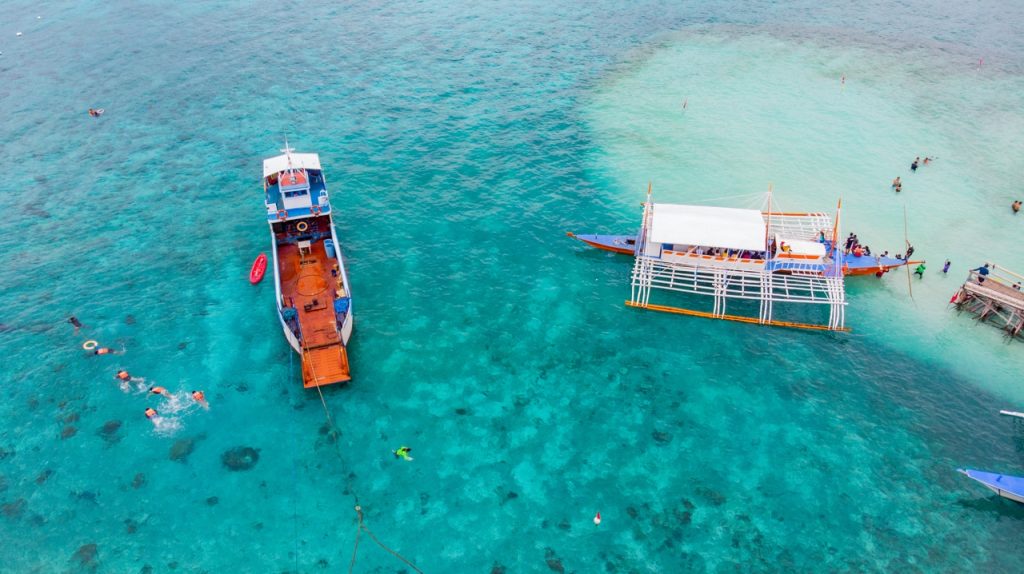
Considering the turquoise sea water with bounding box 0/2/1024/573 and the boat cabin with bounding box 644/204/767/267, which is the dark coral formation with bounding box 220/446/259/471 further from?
the boat cabin with bounding box 644/204/767/267

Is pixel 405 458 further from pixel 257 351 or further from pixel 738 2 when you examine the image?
pixel 738 2

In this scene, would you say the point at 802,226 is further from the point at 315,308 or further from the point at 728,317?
the point at 315,308

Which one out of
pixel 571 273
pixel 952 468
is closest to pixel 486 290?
pixel 571 273

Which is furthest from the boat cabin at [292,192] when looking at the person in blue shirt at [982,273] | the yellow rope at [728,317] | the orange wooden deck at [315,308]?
the person in blue shirt at [982,273]

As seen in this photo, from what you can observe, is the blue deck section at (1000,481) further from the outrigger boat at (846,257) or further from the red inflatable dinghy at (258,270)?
the red inflatable dinghy at (258,270)

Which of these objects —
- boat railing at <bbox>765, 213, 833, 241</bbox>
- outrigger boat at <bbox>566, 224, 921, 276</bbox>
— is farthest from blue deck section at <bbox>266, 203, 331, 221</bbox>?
boat railing at <bbox>765, 213, 833, 241</bbox>
